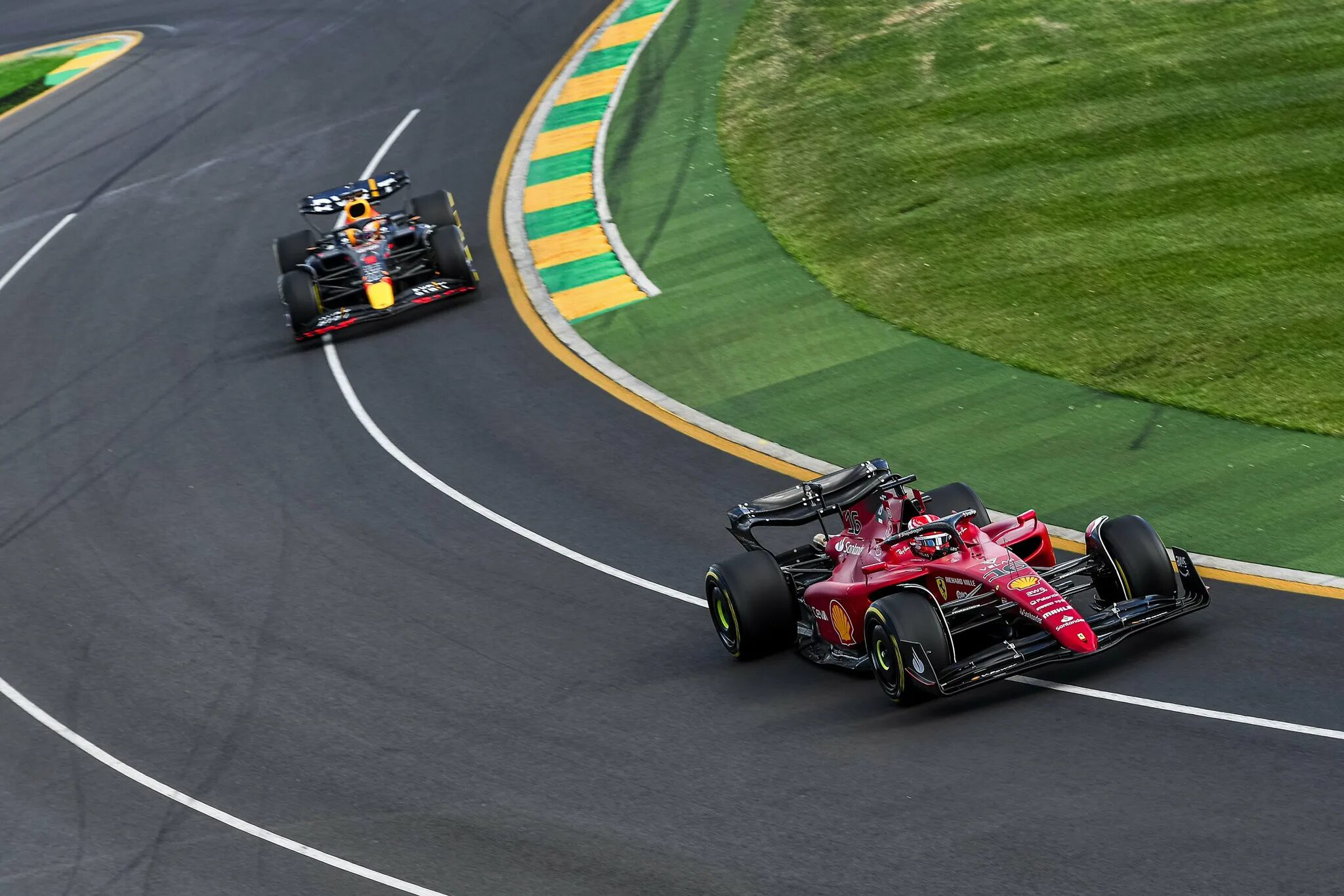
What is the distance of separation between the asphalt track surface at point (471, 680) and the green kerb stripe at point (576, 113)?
153 inches

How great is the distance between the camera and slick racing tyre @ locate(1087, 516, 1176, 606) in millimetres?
11961

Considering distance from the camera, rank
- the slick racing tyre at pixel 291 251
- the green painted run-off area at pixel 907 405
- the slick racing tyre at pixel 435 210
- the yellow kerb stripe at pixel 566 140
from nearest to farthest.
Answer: the green painted run-off area at pixel 907 405, the slick racing tyre at pixel 435 210, the slick racing tyre at pixel 291 251, the yellow kerb stripe at pixel 566 140

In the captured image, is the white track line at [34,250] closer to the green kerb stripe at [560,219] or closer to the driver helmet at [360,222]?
the driver helmet at [360,222]

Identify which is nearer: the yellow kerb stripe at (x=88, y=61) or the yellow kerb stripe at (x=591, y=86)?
the yellow kerb stripe at (x=591, y=86)

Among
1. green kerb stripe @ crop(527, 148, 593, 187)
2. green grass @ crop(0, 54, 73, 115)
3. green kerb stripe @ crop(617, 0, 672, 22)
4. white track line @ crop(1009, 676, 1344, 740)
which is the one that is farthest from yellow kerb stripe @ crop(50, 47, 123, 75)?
white track line @ crop(1009, 676, 1344, 740)

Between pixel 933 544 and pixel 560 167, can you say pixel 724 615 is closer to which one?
pixel 933 544

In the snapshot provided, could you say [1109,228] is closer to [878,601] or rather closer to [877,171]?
[877,171]

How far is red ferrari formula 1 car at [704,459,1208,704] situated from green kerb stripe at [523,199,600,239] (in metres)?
12.6

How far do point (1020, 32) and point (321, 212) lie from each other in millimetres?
11780

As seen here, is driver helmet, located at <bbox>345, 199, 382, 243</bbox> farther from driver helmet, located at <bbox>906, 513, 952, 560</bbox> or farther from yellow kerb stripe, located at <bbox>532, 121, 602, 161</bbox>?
driver helmet, located at <bbox>906, 513, 952, 560</bbox>

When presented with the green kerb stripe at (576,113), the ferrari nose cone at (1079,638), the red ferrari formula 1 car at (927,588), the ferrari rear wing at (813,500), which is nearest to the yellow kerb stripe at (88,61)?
the green kerb stripe at (576,113)

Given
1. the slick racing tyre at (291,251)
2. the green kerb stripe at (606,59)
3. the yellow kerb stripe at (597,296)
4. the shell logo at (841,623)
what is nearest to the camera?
the shell logo at (841,623)

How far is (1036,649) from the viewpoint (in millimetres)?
11453

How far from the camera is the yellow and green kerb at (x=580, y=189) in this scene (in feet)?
76.5
